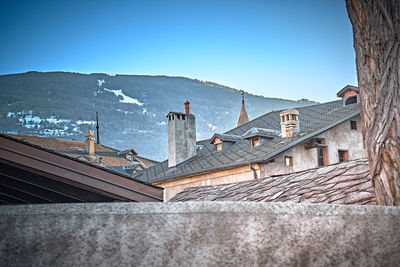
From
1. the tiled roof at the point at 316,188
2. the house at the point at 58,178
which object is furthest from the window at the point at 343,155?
Answer: the house at the point at 58,178

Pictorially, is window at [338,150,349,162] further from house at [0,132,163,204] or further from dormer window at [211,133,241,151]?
house at [0,132,163,204]

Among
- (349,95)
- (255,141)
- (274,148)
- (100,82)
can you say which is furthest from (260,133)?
(100,82)

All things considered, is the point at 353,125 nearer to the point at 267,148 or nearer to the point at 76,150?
the point at 267,148

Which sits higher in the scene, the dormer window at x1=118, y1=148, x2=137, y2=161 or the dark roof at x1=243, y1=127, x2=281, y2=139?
the dormer window at x1=118, y1=148, x2=137, y2=161

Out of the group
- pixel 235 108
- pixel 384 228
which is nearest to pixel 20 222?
pixel 384 228

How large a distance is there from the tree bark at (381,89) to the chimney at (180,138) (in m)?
19.1

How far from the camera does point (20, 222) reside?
224cm

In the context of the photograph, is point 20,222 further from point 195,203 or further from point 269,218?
point 269,218

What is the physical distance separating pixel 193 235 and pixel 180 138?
21.6m

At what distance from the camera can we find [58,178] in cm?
503

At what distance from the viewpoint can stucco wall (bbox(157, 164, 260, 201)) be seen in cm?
1797

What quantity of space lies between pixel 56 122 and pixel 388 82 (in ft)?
276

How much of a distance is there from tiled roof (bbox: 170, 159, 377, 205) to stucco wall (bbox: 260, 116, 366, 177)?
879cm

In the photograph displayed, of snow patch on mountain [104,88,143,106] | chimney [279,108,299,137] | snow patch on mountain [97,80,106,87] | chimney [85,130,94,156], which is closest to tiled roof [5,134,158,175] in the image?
chimney [85,130,94,156]
